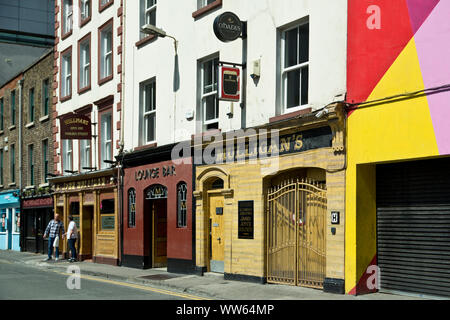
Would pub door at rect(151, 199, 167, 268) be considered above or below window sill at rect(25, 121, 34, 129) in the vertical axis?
below

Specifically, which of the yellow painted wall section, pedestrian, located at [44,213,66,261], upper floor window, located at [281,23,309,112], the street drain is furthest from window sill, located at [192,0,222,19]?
pedestrian, located at [44,213,66,261]

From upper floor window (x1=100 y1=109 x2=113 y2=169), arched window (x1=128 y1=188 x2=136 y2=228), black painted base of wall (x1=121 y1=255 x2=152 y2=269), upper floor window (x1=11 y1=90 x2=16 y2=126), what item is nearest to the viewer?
black painted base of wall (x1=121 y1=255 x2=152 y2=269)

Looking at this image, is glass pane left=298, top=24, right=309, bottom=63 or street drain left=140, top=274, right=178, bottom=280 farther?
street drain left=140, top=274, right=178, bottom=280

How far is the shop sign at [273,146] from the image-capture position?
1266cm

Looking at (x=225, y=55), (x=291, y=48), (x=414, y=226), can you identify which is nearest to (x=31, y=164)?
(x=225, y=55)

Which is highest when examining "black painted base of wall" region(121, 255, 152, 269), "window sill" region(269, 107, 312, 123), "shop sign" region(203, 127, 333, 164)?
"window sill" region(269, 107, 312, 123)

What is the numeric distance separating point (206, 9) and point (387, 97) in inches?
278

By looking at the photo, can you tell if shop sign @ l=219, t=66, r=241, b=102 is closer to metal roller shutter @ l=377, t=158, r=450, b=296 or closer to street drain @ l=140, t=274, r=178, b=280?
metal roller shutter @ l=377, t=158, r=450, b=296

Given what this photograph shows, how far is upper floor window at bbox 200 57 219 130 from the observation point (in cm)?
1653

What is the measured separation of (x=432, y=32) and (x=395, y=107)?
149cm

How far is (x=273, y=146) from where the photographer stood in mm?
13961

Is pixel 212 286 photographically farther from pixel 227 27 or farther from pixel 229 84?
pixel 227 27

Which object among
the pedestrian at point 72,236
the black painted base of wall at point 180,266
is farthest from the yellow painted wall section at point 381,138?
the pedestrian at point 72,236

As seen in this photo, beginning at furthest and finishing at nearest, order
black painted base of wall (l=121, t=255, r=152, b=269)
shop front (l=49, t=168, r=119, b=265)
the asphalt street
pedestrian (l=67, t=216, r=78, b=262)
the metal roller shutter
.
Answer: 1. pedestrian (l=67, t=216, r=78, b=262)
2. shop front (l=49, t=168, r=119, b=265)
3. black painted base of wall (l=121, t=255, r=152, b=269)
4. the asphalt street
5. the metal roller shutter
